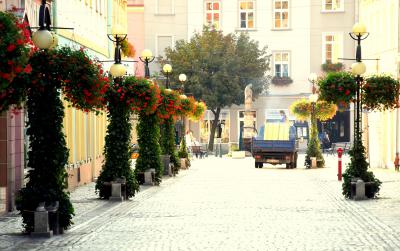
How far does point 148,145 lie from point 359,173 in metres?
9.12

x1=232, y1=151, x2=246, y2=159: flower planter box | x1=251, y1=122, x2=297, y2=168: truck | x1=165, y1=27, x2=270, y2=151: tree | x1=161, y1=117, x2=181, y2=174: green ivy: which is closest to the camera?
x1=161, y1=117, x2=181, y2=174: green ivy

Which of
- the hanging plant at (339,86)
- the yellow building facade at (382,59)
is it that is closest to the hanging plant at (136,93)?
the hanging plant at (339,86)

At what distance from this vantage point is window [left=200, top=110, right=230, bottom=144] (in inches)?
3041

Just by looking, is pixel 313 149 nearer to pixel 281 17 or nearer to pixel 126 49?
pixel 126 49

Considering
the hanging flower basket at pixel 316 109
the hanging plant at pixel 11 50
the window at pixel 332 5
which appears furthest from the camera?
the window at pixel 332 5

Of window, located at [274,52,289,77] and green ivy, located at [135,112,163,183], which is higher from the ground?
window, located at [274,52,289,77]

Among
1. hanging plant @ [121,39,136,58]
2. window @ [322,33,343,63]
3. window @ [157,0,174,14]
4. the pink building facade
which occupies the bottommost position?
hanging plant @ [121,39,136,58]

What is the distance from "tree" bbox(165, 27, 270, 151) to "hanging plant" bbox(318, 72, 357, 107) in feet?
146

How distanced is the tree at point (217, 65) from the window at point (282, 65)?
2277 mm

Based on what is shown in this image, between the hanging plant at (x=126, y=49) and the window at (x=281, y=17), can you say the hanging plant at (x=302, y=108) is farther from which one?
the window at (x=281, y=17)

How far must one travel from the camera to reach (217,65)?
73.4m

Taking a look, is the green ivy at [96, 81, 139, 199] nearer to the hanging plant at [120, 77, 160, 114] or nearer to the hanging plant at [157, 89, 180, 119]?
the hanging plant at [120, 77, 160, 114]

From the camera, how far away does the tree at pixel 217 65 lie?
72.7m

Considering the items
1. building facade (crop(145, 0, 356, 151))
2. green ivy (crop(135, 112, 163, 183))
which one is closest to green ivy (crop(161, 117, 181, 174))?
green ivy (crop(135, 112, 163, 183))
